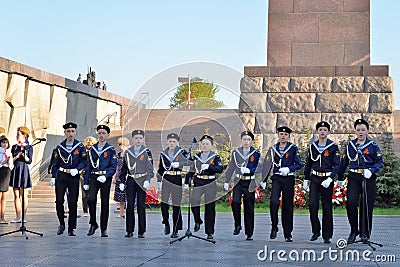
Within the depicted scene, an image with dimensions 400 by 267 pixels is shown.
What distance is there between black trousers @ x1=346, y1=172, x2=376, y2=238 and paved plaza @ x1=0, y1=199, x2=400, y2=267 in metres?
0.36

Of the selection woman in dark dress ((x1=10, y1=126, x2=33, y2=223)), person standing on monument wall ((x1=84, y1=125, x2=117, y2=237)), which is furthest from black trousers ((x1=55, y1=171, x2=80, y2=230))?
woman in dark dress ((x1=10, y1=126, x2=33, y2=223))

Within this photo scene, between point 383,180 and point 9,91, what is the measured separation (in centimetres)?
1070

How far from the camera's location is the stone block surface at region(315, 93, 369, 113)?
18.2 m

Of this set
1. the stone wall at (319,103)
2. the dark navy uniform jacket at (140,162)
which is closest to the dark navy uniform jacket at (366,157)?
the dark navy uniform jacket at (140,162)

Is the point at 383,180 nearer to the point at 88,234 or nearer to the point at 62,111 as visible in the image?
the point at 88,234

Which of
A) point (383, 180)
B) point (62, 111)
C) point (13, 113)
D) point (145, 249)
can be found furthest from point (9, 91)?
point (145, 249)

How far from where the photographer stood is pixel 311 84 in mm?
18391

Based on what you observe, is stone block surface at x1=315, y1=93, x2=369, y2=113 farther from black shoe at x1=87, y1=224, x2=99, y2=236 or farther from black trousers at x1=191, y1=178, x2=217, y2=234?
black shoe at x1=87, y1=224, x2=99, y2=236

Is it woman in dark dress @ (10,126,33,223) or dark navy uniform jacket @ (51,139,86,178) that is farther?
woman in dark dress @ (10,126,33,223)

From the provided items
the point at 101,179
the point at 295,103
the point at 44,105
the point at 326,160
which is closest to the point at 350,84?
the point at 295,103

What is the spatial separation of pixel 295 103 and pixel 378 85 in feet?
6.73

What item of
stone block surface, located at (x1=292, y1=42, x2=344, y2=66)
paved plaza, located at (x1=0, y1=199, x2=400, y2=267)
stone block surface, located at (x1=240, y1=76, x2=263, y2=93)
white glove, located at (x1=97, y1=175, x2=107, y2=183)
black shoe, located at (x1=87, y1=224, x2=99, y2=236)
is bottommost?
paved plaza, located at (x1=0, y1=199, x2=400, y2=267)

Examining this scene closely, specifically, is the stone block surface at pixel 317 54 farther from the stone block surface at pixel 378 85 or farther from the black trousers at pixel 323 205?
the black trousers at pixel 323 205

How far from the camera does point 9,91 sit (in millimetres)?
21188
